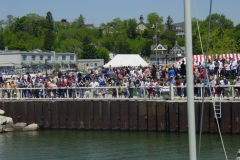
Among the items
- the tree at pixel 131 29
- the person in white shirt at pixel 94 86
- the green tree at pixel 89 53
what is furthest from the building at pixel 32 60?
the tree at pixel 131 29

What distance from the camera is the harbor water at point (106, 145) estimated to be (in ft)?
82.3

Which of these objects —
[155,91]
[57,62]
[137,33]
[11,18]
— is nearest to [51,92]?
[155,91]

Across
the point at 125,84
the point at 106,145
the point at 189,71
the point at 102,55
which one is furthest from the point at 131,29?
the point at 189,71

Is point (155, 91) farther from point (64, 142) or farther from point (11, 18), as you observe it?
point (11, 18)

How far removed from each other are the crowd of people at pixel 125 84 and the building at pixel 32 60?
135ft

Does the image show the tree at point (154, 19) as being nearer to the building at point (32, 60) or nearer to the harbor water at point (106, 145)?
the building at point (32, 60)

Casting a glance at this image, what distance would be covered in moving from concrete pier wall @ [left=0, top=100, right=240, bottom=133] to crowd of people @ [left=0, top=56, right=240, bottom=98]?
0.77 m

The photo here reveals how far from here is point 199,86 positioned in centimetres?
2880

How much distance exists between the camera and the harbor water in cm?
2508

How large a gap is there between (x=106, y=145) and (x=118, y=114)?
3966 mm

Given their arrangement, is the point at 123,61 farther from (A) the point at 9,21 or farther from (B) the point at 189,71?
(A) the point at 9,21

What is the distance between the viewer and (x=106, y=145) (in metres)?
28.0

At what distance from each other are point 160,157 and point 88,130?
9099mm

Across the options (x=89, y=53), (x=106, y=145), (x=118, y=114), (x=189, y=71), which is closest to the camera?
(x=189, y=71)
